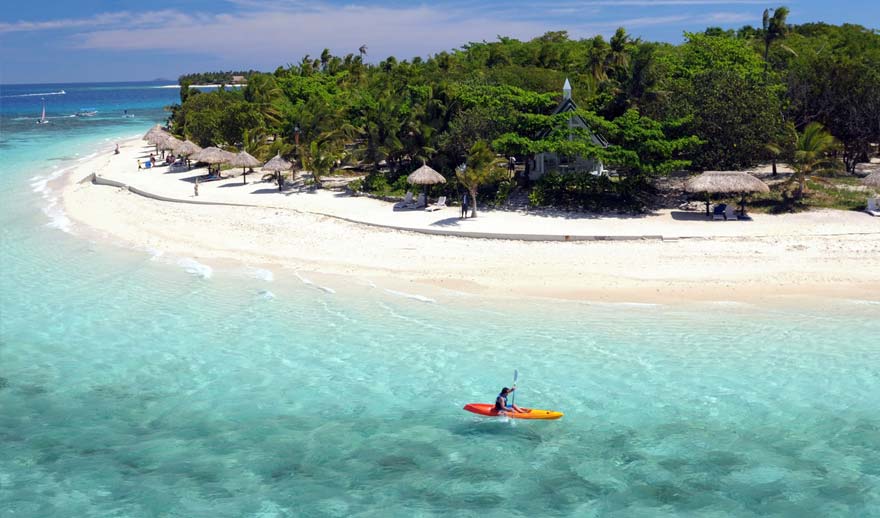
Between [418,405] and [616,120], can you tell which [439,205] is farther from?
[418,405]

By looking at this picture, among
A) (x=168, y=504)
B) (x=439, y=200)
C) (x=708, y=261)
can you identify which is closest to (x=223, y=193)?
(x=439, y=200)

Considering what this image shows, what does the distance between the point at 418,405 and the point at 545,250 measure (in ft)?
31.7

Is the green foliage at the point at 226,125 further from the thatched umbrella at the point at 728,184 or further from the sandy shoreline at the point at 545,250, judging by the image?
the thatched umbrella at the point at 728,184

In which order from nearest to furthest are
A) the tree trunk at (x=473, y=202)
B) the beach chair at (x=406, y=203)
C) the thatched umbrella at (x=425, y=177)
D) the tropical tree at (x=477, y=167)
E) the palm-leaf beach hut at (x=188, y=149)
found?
1. the tropical tree at (x=477, y=167)
2. the tree trunk at (x=473, y=202)
3. the thatched umbrella at (x=425, y=177)
4. the beach chair at (x=406, y=203)
5. the palm-leaf beach hut at (x=188, y=149)

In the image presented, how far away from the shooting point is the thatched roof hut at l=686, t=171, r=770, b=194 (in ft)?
77.4

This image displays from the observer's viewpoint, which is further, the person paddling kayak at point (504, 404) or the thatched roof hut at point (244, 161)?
the thatched roof hut at point (244, 161)

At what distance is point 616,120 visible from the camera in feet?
86.4

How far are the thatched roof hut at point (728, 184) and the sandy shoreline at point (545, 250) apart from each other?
110 cm

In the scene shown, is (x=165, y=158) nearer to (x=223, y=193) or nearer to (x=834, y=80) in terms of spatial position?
(x=223, y=193)

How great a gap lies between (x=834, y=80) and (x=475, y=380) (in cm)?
2705

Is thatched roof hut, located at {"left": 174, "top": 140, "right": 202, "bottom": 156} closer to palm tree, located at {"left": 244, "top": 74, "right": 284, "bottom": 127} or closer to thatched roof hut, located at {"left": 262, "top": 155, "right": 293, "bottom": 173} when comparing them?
palm tree, located at {"left": 244, "top": 74, "right": 284, "bottom": 127}

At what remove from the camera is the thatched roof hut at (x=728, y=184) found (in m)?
23.6

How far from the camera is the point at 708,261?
2045 cm

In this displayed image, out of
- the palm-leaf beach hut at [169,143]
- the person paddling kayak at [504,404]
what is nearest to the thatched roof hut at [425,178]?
the person paddling kayak at [504,404]
